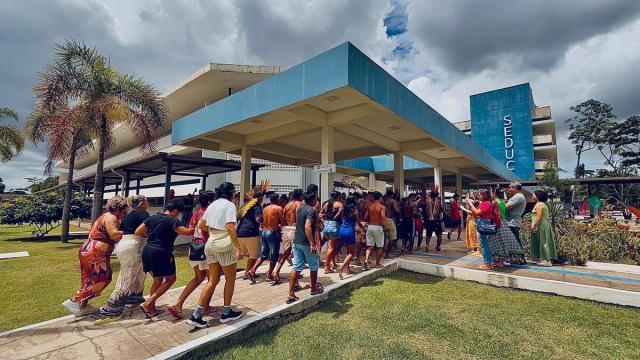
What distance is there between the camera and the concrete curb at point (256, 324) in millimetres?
2869

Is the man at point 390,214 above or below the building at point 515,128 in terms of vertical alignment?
below

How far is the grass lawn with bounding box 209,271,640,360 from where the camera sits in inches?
120

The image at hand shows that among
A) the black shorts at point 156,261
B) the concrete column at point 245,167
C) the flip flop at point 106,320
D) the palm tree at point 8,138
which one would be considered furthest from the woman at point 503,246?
the palm tree at point 8,138

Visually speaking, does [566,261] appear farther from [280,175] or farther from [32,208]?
[32,208]

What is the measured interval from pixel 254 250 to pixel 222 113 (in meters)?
4.44

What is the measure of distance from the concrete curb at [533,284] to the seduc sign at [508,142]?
38.0 m

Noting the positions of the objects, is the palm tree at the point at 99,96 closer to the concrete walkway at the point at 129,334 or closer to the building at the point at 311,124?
the building at the point at 311,124

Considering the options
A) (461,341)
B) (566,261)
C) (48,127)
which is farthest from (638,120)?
(48,127)

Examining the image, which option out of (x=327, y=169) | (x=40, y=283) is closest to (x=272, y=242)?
(x=327, y=169)

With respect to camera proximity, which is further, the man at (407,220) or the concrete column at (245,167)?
the concrete column at (245,167)

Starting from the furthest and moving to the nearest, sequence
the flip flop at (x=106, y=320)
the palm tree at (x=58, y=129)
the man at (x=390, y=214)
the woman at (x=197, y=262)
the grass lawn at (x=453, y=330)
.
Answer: the palm tree at (x=58, y=129) < the man at (x=390, y=214) < the woman at (x=197, y=262) < the flip flop at (x=106, y=320) < the grass lawn at (x=453, y=330)

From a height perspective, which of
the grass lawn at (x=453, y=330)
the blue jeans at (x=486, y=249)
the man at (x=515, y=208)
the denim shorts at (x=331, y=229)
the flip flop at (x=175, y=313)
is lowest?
the grass lawn at (x=453, y=330)

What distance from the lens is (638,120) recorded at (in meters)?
28.4

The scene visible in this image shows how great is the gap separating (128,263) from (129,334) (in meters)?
0.86
